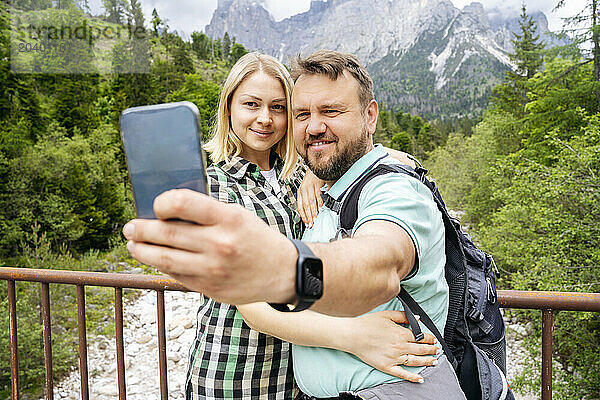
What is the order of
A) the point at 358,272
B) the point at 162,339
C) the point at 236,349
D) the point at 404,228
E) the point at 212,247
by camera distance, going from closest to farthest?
1. the point at 212,247
2. the point at 358,272
3. the point at 404,228
4. the point at 236,349
5. the point at 162,339

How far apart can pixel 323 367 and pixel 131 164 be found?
0.76m

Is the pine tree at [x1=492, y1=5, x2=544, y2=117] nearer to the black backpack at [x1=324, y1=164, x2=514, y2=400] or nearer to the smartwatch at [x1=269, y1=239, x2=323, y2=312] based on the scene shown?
the black backpack at [x1=324, y1=164, x2=514, y2=400]

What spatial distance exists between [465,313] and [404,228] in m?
0.47

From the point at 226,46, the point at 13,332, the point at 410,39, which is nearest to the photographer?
the point at 13,332

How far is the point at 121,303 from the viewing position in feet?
6.14

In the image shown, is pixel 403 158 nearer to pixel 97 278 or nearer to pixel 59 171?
pixel 97 278

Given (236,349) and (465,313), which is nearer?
(465,313)

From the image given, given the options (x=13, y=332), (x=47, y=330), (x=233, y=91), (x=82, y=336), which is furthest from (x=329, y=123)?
(x=13, y=332)

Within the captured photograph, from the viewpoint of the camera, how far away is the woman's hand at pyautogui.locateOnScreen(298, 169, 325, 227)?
1398 mm

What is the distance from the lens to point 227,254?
0.50 m

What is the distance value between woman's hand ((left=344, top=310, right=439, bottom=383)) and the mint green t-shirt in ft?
0.10

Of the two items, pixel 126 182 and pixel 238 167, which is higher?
pixel 126 182

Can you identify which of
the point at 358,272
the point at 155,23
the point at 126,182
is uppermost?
the point at 155,23

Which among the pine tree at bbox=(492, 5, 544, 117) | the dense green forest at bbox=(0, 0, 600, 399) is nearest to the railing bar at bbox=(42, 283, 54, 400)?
the dense green forest at bbox=(0, 0, 600, 399)
